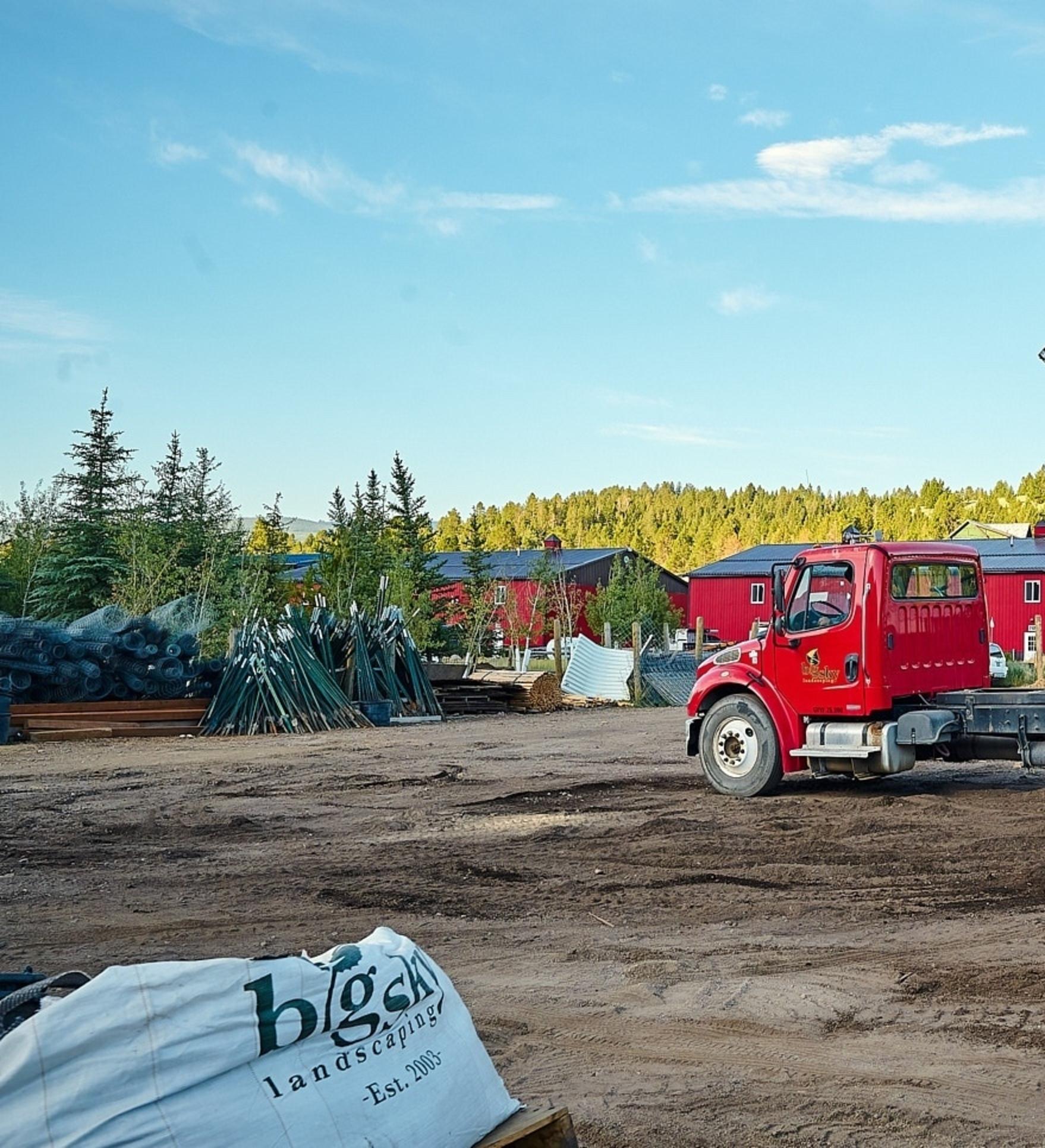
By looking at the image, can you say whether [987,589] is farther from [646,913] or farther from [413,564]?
[646,913]

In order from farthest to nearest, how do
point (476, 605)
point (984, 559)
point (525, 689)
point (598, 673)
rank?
1. point (984, 559)
2. point (476, 605)
3. point (598, 673)
4. point (525, 689)

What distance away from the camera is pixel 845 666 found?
43.3ft

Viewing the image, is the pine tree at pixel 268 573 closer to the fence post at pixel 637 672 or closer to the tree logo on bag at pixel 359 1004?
the fence post at pixel 637 672

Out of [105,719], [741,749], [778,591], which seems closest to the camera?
[778,591]

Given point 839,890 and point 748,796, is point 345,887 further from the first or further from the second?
point 748,796

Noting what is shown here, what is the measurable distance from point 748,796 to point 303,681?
1137cm

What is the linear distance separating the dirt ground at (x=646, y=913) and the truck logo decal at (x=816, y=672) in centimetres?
125

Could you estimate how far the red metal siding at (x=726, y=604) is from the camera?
64.8 metres

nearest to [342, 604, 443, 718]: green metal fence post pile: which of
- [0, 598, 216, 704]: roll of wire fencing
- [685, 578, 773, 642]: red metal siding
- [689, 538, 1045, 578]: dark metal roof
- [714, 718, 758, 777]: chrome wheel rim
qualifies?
[0, 598, 216, 704]: roll of wire fencing

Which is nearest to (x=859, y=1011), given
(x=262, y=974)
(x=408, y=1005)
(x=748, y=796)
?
(x=408, y=1005)

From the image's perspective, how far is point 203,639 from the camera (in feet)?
87.7

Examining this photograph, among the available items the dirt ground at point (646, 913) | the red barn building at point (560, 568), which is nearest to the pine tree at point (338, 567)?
the dirt ground at point (646, 913)

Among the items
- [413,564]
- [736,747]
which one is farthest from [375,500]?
[736,747]

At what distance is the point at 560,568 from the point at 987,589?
17.9m
